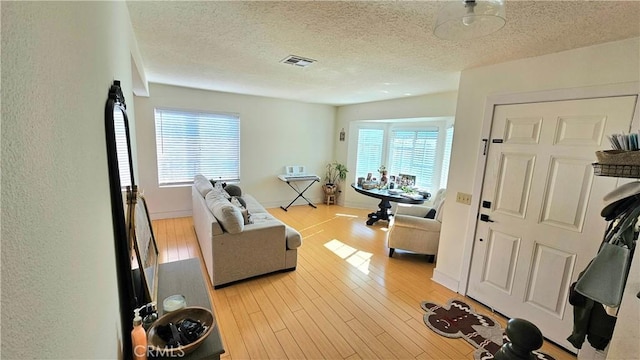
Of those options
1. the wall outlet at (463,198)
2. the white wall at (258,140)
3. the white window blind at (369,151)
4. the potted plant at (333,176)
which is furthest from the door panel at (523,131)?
the white wall at (258,140)

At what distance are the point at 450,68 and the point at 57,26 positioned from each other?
10.0 ft

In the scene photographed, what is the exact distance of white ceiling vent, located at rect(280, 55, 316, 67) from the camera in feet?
8.82

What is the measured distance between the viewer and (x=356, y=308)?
261 centimetres

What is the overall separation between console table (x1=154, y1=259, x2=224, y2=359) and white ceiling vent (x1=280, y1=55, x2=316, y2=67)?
81.5 inches

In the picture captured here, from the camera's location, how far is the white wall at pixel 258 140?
15.1 feet

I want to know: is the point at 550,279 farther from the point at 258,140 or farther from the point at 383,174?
the point at 258,140

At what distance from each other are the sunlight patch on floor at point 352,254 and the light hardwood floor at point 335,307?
0.01 m

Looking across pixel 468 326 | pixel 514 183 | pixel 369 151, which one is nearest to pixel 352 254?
pixel 468 326

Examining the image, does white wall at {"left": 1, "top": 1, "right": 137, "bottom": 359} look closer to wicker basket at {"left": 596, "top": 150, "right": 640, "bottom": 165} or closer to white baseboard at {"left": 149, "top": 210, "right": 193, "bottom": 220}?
wicker basket at {"left": 596, "top": 150, "right": 640, "bottom": 165}

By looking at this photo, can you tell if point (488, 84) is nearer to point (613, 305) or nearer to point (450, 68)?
point (450, 68)

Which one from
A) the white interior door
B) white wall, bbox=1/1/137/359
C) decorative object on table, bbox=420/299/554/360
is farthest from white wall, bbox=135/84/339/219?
the white interior door

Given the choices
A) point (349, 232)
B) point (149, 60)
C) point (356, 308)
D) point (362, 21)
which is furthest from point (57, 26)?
point (349, 232)

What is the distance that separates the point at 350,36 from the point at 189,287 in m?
2.13

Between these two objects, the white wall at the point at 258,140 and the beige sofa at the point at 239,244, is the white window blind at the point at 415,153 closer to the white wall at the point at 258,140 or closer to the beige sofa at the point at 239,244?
the white wall at the point at 258,140
